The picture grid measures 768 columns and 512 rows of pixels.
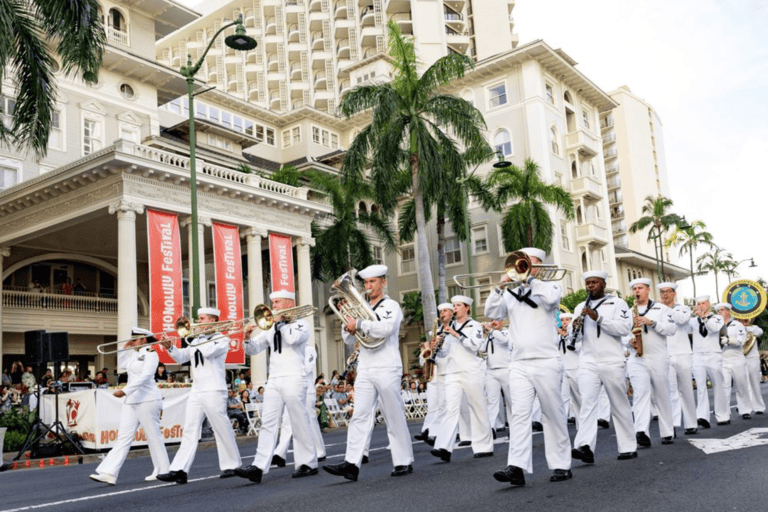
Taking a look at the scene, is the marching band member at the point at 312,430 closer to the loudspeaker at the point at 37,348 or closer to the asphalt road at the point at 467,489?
the asphalt road at the point at 467,489

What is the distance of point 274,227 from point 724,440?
24892 millimetres

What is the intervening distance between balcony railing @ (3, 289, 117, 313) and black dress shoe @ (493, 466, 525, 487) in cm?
2819

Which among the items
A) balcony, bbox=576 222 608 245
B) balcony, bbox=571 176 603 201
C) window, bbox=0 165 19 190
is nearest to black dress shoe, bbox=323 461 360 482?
window, bbox=0 165 19 190

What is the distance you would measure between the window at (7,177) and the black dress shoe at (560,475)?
29176 millimetres

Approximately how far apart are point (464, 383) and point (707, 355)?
5.80m

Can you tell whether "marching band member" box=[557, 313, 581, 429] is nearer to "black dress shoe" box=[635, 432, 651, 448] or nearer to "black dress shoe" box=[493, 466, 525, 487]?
"black dress shoe" box=[635, 432, 651, 448]

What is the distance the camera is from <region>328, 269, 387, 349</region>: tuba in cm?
848

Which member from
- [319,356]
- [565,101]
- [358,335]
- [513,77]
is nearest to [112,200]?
[319,356]

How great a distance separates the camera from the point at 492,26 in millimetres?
67938

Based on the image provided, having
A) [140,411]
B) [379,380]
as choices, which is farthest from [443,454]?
[140,411]

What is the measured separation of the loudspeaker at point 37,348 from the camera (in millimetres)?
15844

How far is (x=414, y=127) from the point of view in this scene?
28062mm

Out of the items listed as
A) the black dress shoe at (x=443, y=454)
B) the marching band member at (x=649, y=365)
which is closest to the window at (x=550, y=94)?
the marching band member at (x=649, y=365)

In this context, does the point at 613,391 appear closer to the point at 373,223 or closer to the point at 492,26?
the point at 373,223
